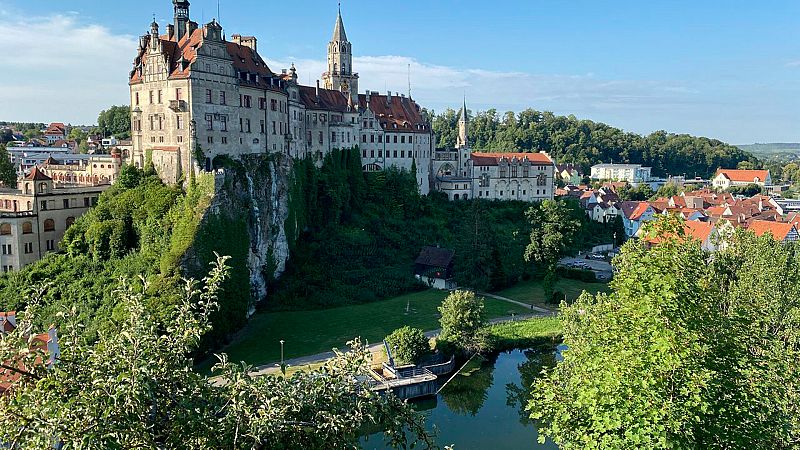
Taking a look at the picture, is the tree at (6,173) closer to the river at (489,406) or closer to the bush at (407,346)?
the bush at (407,346)

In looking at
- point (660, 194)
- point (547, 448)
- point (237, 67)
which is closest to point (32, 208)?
point (237, 67)

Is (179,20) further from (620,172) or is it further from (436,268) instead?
(620,172)

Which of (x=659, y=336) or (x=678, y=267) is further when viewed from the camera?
(x=678, y=267)

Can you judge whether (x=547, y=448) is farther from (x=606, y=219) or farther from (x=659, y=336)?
(x=606, y=219)

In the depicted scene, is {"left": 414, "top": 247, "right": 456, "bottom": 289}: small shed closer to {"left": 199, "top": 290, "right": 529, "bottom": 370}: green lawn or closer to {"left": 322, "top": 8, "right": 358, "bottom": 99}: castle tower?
{"left": 199, "top": 290, "right": 529, "bottom": 370}: green lawn

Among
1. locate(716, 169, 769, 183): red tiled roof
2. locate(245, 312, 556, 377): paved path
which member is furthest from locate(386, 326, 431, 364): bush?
locate(716, 169, 769, 183): red tiled roof

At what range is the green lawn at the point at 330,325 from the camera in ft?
126

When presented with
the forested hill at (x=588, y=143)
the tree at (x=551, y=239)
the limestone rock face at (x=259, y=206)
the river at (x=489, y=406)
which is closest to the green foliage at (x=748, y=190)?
the forested hill at (x=588, y=143)

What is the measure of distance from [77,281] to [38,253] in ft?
21.6

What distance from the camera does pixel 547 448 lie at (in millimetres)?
29641

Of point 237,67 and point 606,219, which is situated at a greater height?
point 237,67

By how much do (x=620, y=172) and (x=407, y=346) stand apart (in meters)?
112

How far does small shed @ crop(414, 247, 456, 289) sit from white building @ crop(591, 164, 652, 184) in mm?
88099

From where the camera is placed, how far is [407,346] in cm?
3666
